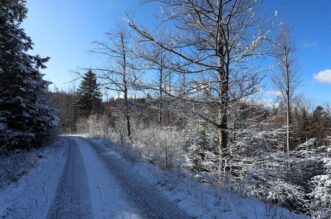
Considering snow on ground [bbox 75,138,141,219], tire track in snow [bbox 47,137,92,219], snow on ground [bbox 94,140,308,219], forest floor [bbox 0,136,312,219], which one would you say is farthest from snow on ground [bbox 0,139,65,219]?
snow on ground [bbox 94,140,308,219]

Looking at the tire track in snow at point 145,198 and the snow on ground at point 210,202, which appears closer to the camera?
the snow on ground at point 210,202

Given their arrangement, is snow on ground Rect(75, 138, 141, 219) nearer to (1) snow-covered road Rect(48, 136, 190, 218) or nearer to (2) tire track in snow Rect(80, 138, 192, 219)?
(1) snow-covered road Rect(48, 136, 190, 218)

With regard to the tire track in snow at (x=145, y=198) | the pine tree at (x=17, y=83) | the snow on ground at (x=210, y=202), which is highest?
the pine tree at (x=17, y=83)

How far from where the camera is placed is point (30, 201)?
18.8ft

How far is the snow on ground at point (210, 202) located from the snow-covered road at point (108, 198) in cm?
29

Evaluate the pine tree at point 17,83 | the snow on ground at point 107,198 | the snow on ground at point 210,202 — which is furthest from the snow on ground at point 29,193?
the pine tree at point 17,83

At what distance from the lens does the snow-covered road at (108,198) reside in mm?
5086

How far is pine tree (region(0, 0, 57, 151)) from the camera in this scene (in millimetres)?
12594

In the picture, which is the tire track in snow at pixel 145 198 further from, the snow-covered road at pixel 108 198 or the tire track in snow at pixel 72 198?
the tire track in snow at pixel 72 198

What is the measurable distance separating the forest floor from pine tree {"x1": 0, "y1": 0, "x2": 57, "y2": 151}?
19.2 ft

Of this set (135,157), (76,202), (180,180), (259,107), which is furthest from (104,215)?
(135,157)

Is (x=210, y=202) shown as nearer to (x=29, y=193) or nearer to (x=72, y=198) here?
(x=72, y=198)

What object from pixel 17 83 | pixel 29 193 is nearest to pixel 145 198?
pixel 29 193

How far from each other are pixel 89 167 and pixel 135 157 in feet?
6.83
